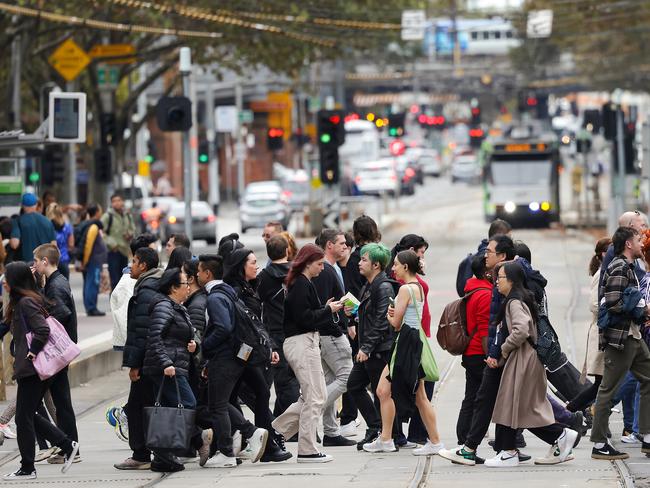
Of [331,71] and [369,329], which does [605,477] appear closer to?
[369,329]

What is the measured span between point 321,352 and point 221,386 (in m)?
1.45

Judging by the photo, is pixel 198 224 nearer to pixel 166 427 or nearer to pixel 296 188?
pixel 296 188

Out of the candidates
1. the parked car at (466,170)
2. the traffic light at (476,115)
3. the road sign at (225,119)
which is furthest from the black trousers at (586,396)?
the parked car at (466,170)

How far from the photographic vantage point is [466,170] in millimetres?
101750

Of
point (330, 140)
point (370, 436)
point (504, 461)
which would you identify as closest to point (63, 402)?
point (370, 436)

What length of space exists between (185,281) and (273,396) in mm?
5444

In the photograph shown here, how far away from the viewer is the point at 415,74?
366ft

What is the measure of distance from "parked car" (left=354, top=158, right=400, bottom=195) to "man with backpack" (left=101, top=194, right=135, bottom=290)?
52.0 m

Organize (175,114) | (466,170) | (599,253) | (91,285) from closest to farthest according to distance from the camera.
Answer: (599,253) → (91,285) → (175,114) → (466,170)

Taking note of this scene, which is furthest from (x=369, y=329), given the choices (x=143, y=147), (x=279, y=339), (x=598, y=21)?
(x=143, y=147)

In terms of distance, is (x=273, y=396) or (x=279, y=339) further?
(x=273, y=396)

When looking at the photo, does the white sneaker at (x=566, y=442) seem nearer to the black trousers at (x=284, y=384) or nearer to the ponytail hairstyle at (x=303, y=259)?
the ponytail hairstyle at (x=303, y=259)

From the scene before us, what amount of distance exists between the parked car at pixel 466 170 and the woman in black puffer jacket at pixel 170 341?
293 ft

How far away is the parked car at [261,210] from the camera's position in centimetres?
5288
